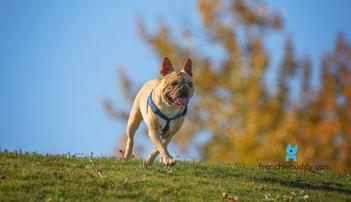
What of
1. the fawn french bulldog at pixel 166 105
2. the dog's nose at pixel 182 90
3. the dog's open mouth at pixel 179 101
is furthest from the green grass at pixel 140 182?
the dog's nose at pixel 182 90

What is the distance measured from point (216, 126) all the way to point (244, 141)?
2.49 m

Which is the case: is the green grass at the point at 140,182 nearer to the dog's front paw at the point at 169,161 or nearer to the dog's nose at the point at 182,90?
the dog's front paw at the point at 169,161

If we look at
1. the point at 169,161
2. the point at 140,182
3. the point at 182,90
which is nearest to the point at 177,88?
the point at 182,90

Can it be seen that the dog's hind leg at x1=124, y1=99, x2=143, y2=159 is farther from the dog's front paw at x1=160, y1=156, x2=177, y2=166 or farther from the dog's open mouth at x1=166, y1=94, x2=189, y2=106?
the dog's front paw at x1=160, y1=156, x2=177, y2=166

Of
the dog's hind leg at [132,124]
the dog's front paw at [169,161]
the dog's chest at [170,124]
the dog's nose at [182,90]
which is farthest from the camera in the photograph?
the dog's hind leg at [132,124]

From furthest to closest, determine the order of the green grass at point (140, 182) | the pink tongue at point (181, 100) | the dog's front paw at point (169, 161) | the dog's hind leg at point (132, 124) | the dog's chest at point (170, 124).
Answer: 1. the dog's hind leg at point (132, 124)
2. the dog's chest at point (170, 124)
3. the pink tongue at point (181, 100)
4. the dog's front paw at point (169, 161)
5. the green grass at point (140, 182)

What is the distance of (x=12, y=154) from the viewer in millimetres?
14938

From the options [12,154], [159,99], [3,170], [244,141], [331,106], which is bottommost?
[3,170]

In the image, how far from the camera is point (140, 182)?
12711 mm

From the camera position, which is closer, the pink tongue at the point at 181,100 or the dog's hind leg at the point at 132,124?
the pink tongue at the point at 181,100

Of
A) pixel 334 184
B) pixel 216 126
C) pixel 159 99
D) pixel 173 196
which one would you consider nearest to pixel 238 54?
pixel 216 126

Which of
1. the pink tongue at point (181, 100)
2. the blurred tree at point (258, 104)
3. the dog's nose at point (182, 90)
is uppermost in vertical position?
the blurred tree at point (258, 104)

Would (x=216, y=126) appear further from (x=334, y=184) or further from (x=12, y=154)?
(x=12, y=154)

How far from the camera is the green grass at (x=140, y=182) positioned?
1157cm
